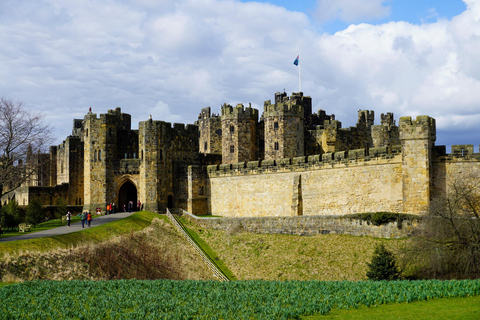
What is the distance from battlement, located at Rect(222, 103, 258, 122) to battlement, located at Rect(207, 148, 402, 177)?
6784 millimetres

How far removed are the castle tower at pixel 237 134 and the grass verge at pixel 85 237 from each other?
10.9m

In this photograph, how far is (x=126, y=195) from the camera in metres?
49.8

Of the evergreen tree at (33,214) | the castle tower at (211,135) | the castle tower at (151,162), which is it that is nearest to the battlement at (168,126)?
the castle tower at (151,162)

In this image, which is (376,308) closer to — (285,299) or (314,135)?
(285,299)

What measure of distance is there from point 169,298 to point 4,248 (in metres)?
11.0

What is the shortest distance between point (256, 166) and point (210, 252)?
9.31 meters

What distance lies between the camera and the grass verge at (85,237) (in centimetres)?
2655

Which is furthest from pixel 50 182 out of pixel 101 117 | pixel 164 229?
pixel 164 229

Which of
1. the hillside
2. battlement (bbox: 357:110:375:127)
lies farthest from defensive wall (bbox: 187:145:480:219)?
battlement (bbox: 357:110:375:127)

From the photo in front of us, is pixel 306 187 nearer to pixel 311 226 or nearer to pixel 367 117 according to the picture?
pixel 311 226

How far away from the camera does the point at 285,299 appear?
18562 millimetres

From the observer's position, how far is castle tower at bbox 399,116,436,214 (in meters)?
31.2

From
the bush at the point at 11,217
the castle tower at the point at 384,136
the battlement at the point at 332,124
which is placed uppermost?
the battlement at the point at 332,124

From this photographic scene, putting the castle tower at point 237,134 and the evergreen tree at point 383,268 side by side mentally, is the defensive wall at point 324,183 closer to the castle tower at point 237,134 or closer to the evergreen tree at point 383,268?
the castle tower at point 237,134
